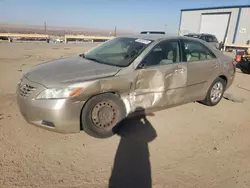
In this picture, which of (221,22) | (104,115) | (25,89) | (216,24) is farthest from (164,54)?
(216,24)

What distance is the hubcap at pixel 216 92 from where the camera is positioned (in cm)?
493

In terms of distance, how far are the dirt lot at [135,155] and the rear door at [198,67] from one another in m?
0.64

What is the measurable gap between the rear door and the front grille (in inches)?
111

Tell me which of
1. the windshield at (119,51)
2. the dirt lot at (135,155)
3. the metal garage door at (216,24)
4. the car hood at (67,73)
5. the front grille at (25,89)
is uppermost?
the metal garage door at (216,24)

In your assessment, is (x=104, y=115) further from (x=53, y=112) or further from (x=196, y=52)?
(x=196, y=52)

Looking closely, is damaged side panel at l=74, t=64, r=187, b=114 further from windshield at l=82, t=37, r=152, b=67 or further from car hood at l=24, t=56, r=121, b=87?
windshield at l=82, t=37, r=152, b=67

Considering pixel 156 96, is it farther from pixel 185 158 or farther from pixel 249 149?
pixel 249 149

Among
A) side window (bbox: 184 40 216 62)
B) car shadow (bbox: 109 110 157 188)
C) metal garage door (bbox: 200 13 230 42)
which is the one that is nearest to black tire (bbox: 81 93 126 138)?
car shadow (bbox: 109 110 157 188)

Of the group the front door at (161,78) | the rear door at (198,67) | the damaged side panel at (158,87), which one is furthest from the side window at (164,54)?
the rear door at (198,67)

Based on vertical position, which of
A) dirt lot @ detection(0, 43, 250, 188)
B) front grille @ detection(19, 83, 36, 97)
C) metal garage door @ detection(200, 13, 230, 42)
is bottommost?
dirt lot @ detection(0, 43, 250, 188)

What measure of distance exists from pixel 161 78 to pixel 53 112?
1.92 metres

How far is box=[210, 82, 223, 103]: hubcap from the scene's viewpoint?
493 cm

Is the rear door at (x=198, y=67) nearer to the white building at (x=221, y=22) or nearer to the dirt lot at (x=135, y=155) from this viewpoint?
the dirt lot at (x=135, y=155)

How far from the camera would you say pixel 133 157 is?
9.72 ft
